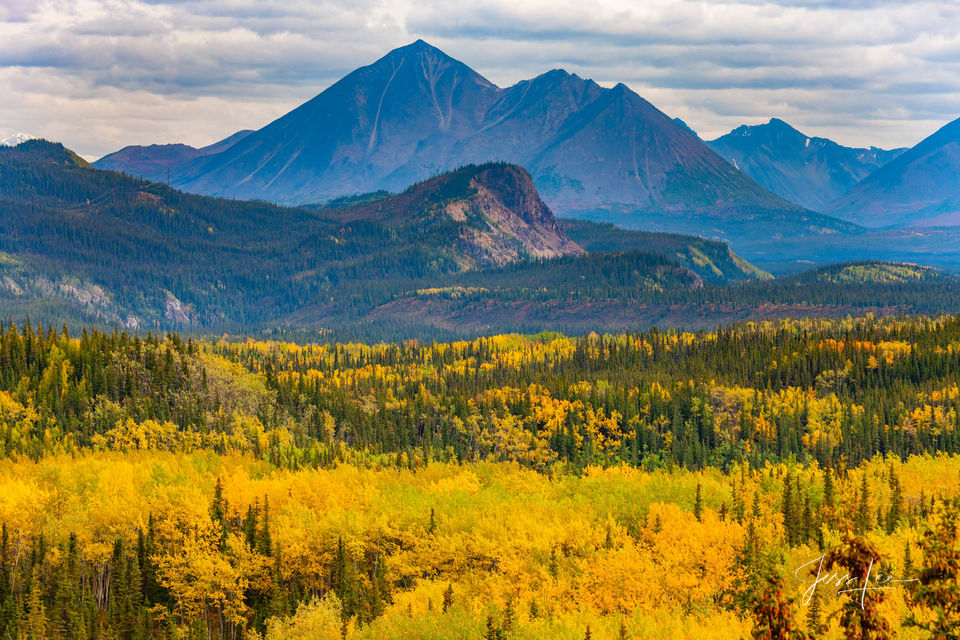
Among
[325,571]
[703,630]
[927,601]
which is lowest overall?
[325,571]

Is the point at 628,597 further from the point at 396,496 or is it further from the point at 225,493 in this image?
the point at 225,493

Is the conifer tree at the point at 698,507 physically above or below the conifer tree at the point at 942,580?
below

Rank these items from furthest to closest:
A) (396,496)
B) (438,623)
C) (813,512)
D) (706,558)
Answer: (396,496)
(813,512)
(706,558)
(438,623)

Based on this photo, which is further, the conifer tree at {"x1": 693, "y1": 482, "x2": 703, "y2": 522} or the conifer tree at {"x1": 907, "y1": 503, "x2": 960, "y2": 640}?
the conifer tree at {"x1": 693, "y1": 482, "x2": 703, "y2": 522}

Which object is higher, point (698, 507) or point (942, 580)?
point (942, 580)

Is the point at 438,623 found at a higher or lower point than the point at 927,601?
lower

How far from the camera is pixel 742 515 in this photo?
149m

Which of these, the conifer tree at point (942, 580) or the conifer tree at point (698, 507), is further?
the conifer tree at point (698, 507)

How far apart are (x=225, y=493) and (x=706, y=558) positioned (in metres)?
74.3

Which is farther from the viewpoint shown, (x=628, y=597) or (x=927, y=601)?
(x=628, y=597)

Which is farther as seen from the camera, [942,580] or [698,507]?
[698,507]

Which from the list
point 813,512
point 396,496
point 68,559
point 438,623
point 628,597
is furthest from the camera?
point 396,496

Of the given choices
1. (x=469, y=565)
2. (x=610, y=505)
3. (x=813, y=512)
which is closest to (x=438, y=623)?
(x=469, y=565)

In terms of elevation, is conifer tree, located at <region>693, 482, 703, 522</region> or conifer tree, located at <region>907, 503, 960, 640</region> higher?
conifer tree, located at <region>907, 503, 960, 640</region>
